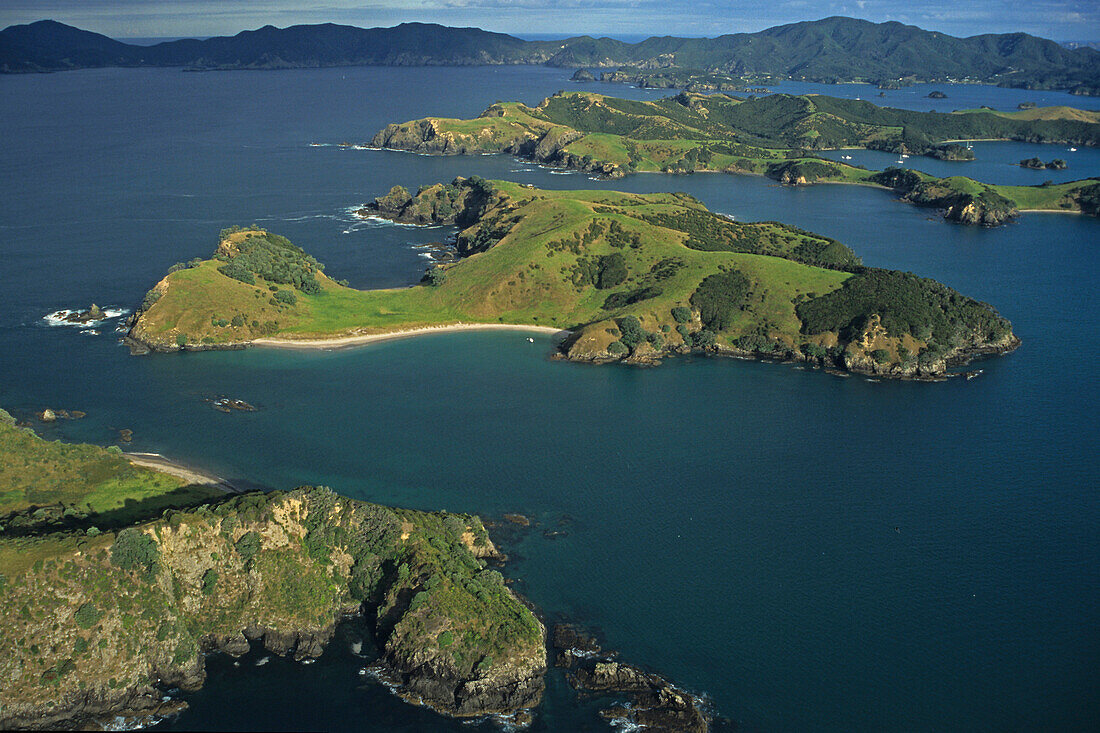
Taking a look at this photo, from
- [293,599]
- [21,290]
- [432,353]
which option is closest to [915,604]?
[293,599]

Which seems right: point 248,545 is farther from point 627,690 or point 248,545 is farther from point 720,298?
point 720,298

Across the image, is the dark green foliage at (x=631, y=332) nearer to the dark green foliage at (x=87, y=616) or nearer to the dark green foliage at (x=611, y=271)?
the dark green foliage at (x=611, y=271)

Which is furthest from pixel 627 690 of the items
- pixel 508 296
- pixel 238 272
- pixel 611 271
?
pixel 238 272

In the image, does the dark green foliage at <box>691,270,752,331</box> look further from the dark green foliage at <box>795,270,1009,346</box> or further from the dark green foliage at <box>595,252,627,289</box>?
the dark green foliage at <box>595,252,627,289</box>

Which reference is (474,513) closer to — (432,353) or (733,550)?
(733,550)

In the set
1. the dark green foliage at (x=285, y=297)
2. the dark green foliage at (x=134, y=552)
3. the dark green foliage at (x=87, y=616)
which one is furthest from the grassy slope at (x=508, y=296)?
the dark green foliage at (x=87, y=616)

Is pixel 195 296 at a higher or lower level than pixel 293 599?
higher

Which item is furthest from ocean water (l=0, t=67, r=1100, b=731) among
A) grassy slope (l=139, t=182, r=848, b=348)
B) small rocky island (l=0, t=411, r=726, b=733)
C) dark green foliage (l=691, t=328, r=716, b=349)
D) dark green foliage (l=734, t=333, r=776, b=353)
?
grassy slope (l=139, t=182, r=848, b=348)
